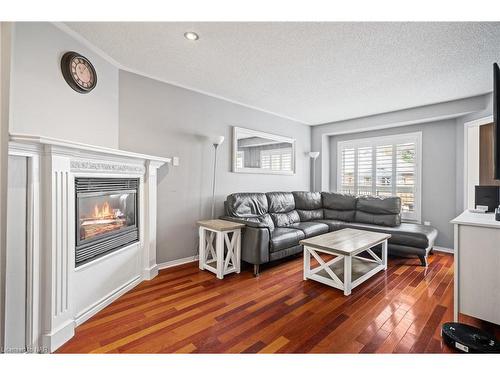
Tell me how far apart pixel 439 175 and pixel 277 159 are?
2825 mm

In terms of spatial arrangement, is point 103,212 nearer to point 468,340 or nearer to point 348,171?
point 468,340

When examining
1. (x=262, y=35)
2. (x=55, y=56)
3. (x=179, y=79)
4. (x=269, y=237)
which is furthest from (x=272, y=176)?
(x=55, y=56)

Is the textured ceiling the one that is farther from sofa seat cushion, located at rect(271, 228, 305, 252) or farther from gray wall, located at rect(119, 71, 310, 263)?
sofa seat cushion, located at rect(271, 228, 305, 252)

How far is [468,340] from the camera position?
1494 mm

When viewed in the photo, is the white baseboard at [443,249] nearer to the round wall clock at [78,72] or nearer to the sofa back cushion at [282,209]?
the sofa back cushion at [282,209]

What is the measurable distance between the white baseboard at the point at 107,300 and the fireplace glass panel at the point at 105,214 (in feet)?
1.85

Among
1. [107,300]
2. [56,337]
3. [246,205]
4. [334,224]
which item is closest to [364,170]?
[334,224]

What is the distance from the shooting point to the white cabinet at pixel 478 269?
163cm

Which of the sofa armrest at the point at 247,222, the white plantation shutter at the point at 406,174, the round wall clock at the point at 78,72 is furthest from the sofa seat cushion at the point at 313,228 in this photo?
the round wall clock at the point at 78,72

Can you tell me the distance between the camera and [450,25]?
1.81 metres

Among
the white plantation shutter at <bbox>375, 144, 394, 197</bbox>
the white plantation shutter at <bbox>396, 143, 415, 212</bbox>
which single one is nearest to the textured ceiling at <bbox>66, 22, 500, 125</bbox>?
the white plantation shutter at <bbox>396, 143, 415, 212</bbox>

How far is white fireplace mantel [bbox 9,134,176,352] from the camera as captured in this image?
1.46 meters

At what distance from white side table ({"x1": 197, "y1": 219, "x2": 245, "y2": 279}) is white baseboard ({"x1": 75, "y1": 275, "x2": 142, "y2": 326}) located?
31.5 inches

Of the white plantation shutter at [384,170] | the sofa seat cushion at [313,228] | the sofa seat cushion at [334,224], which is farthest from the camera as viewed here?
the white plantation shutter at [384,170]
